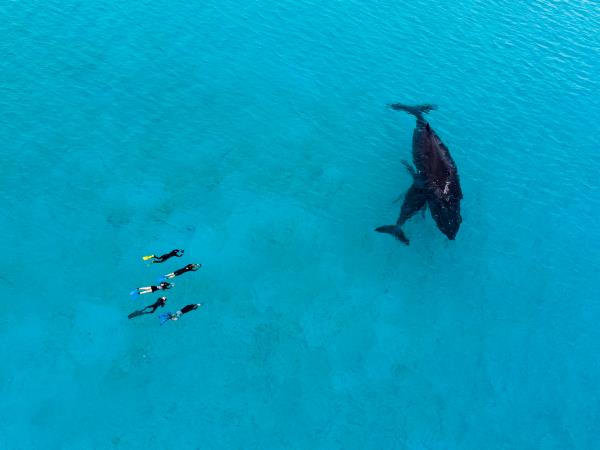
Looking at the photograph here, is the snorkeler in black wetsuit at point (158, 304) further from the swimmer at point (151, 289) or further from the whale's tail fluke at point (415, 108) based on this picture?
the whale's tail fluke at point (415, 108)

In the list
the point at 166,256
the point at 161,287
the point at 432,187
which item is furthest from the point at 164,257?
the point at 432,187

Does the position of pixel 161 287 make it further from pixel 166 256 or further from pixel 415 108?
pixel 415 108

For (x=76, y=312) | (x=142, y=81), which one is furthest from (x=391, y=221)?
(x=142, y=81)

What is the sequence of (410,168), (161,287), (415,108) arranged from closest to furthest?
(161,287) → (410,168) → (415,108)

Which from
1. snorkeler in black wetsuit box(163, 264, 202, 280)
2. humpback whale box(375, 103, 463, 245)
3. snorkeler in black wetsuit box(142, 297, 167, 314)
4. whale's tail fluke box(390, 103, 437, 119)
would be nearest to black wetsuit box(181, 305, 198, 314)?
snorkeler in black wetsuit box(142, 297, 167, 314)

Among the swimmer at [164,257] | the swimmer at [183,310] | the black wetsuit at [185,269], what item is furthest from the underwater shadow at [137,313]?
the swimmer at [164,257]

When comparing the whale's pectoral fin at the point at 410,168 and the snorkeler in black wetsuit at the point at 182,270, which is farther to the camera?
the whale's pectoral fin at the point at 410,168

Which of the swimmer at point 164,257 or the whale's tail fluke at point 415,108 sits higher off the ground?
the whale's tail fluke at point 415,108
